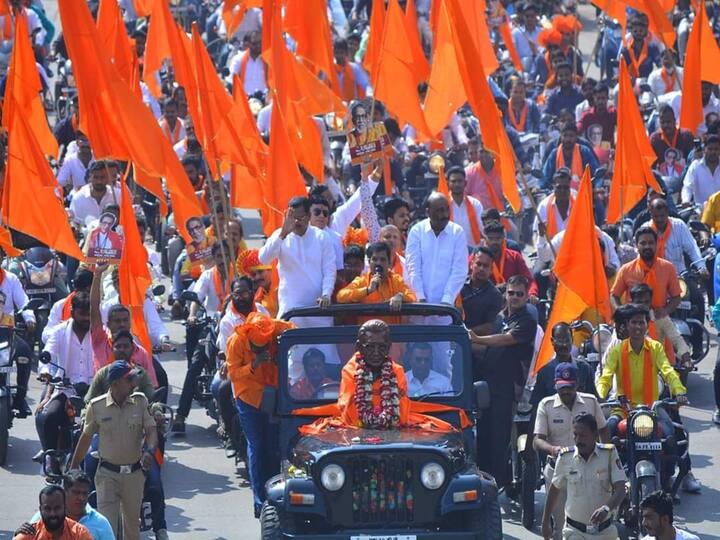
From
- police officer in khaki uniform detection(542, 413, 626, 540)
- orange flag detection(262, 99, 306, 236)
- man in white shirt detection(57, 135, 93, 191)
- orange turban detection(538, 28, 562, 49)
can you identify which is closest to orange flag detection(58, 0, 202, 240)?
orange flag detection(262, 99, 306, 236)

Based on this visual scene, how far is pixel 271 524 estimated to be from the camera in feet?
44.1

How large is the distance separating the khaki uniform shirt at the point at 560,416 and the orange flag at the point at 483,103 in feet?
12.0

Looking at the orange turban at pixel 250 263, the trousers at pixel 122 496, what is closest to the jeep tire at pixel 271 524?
the trousers at pixel 122 496

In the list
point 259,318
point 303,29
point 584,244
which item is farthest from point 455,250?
point 303,29

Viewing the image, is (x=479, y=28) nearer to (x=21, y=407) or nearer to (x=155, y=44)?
(x=155, y=44)

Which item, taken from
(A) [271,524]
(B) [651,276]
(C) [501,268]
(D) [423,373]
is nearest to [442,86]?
(C) [501,268]

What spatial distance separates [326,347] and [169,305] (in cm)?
903

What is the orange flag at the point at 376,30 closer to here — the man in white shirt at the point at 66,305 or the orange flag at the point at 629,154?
the orange flag at the point at 629,154

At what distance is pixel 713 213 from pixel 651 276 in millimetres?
3403

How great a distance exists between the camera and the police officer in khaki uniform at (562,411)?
15.0m

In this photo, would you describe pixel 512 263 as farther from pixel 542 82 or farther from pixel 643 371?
pixel 542 82

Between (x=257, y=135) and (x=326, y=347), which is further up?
(x=257, y=135)

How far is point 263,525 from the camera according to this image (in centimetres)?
1352

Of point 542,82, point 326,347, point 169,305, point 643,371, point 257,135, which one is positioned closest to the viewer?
point 326,347
